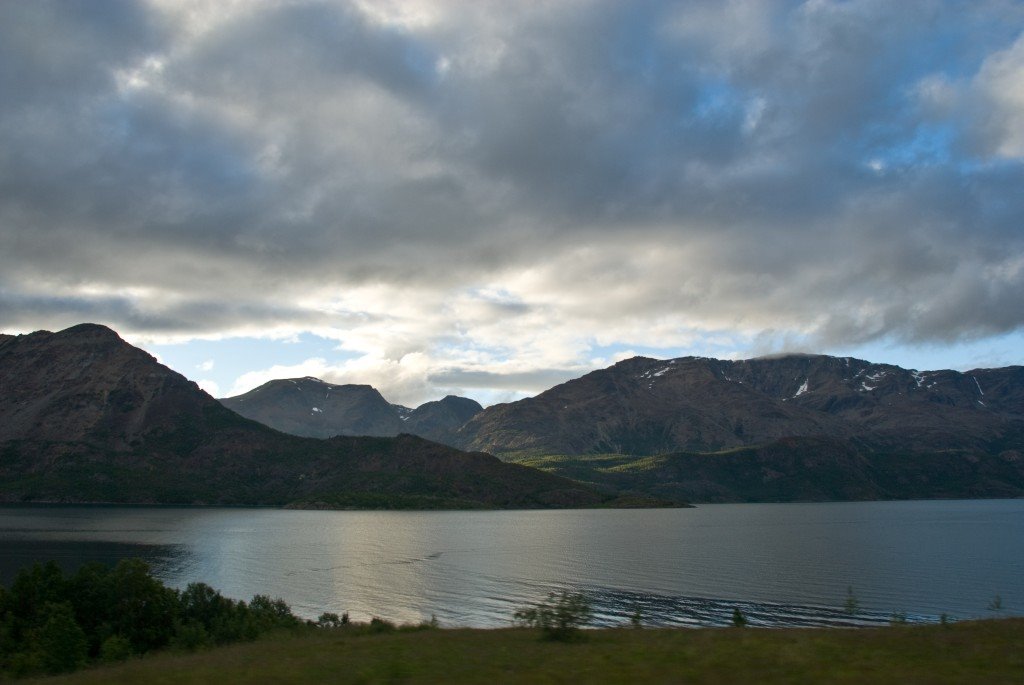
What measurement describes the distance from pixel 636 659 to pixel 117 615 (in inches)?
1884

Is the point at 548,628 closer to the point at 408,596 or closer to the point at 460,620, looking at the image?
the point at 460,620

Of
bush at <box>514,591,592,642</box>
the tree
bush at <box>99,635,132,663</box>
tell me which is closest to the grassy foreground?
bush at <box>514,591,592,642</box>

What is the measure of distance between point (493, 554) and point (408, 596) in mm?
57034

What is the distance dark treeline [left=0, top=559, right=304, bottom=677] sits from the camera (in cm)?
5325

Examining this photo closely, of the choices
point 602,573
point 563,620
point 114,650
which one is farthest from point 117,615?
point 602,573

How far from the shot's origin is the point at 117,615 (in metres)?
60.8

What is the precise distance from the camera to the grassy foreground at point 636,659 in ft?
95.3

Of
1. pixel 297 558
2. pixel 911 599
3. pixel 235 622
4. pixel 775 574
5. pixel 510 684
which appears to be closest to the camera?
pixel 510 684

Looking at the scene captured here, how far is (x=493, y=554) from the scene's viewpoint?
6501 inches

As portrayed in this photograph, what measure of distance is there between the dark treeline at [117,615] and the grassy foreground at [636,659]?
53.0 feet

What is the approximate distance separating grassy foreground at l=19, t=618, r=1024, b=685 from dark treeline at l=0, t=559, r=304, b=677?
53.0 feet

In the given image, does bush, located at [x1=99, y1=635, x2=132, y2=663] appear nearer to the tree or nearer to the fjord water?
the tree

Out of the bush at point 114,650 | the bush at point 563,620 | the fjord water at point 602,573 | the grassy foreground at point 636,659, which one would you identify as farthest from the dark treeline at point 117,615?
the fjord water at point 602,573

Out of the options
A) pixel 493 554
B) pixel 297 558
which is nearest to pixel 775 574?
pixel 493 554
